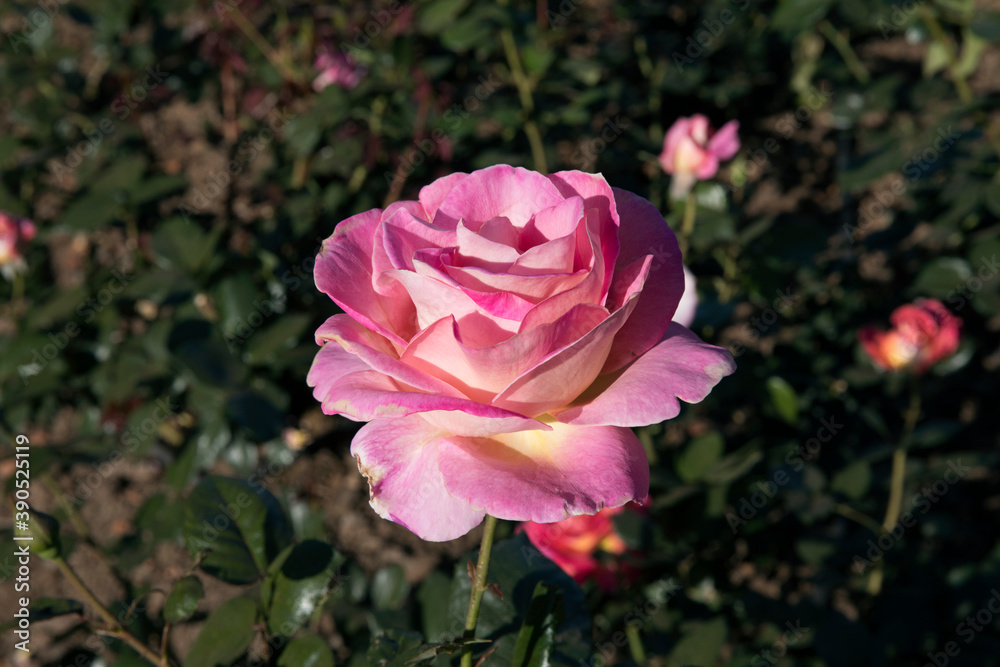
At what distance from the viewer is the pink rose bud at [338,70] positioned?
6.04ft

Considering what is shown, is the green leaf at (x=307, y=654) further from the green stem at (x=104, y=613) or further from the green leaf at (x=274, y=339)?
the green leaf at (x=274, y=339)

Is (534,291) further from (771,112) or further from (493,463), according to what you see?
(771,112)

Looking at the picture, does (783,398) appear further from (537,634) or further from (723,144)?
(537,634)

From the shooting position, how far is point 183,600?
62 cm

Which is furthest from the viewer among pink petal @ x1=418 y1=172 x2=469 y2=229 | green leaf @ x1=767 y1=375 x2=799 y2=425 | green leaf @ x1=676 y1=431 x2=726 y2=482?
green leaf @ x1=767 y1=375 x2=799 y2=425

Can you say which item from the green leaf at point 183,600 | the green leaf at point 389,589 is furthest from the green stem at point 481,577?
the green leaf at point 389,589

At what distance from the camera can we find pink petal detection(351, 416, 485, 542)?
1.55 feet

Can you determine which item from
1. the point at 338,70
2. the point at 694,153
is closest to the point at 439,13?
the point at 338,70

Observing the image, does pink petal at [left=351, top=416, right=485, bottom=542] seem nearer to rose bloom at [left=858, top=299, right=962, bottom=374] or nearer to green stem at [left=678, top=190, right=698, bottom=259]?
green stem at [left=678, top=190, right=698, bottom=259]

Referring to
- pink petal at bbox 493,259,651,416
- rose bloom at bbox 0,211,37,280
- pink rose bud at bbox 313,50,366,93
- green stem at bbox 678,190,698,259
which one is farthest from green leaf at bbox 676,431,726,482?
rose bloom at bbox 0,211,37,280

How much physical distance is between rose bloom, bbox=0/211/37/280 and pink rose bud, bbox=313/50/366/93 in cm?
86

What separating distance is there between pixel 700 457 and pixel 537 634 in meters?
0.66

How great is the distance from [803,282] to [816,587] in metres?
0.78

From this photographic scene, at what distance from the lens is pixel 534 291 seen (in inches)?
18.3
